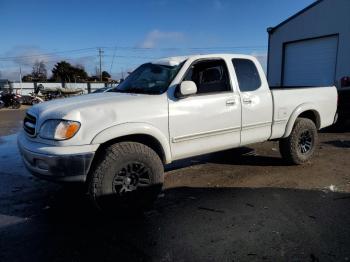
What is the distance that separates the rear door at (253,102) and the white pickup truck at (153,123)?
0.02 meters

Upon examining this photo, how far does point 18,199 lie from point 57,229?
1319 millimetres

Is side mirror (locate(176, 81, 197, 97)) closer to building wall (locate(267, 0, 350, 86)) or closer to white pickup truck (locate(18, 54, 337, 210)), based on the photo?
white pickup truck (locate(18, 54, 337, 210))

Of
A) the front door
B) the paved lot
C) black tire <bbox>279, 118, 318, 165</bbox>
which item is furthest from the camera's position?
black tire <bbox>279, 118, 318, 165</bbox>

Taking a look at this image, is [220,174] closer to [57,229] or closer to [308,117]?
[308,117]

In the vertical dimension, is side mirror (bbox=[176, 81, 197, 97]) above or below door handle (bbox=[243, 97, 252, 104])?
above

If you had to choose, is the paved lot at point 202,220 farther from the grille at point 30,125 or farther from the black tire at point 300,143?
the grille at point 30,125

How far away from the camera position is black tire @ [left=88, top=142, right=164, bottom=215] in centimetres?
407

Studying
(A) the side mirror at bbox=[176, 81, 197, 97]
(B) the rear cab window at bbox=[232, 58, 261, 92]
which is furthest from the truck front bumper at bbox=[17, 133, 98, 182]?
(B) the rear cab window at bbox=[232, 58, 261, 92]

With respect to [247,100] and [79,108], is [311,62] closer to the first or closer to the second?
[247,100]

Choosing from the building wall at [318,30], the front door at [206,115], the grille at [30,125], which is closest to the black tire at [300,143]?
the front door at [206,115]

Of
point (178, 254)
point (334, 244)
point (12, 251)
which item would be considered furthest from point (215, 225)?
point (12, 251)

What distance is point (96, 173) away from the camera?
4.04 meters

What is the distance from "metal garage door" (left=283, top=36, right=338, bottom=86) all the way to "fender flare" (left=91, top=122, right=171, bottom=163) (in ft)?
43.5

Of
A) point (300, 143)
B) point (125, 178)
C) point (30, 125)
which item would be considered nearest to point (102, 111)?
point (125, 178)
